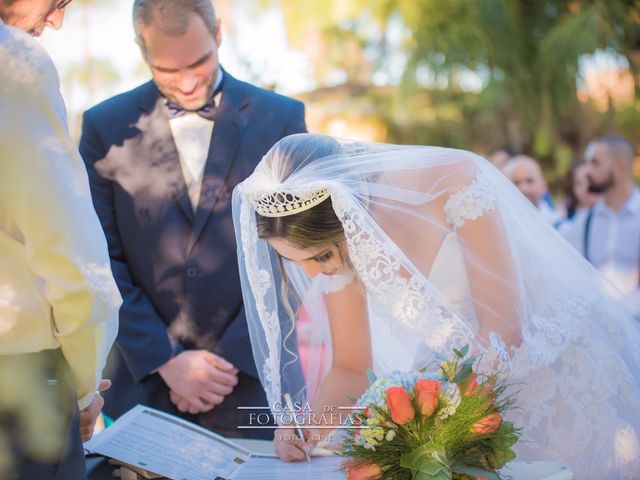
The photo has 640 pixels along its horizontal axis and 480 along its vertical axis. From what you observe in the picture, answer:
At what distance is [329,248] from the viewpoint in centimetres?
274

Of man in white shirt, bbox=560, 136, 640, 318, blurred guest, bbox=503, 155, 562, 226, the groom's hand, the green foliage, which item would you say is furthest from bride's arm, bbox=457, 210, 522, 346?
the green foliage

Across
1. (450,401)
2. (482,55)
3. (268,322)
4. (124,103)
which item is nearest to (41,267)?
(450,401)

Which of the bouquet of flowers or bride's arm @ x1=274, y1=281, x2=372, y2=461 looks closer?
the bouquet of flowers

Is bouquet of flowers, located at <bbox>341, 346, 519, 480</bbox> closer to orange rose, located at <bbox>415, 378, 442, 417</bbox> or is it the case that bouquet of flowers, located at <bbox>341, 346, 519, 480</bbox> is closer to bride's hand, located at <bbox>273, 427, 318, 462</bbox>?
orange rose, located at <bbox>415, 378, 442, 417</bbox>

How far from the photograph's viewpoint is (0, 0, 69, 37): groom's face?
190cm

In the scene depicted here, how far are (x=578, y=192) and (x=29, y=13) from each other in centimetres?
694

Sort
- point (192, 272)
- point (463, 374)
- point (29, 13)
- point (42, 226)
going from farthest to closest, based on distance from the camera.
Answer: point (192, 272)
point (463, 374)
point (29, 13)
point (42, 226)

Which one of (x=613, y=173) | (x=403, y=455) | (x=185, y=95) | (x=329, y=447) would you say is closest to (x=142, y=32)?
(x=185, y=95)

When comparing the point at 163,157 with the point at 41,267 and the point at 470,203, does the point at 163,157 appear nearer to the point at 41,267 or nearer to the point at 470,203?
the point at 470,203

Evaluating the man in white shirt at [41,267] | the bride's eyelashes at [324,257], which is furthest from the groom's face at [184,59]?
the man in white shirt at [41,267]

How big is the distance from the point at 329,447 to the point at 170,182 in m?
1.22

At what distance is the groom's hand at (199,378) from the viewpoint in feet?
10.1

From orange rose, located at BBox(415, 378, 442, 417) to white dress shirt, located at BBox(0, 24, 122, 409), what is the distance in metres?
0.76

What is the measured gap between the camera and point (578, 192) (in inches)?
320
